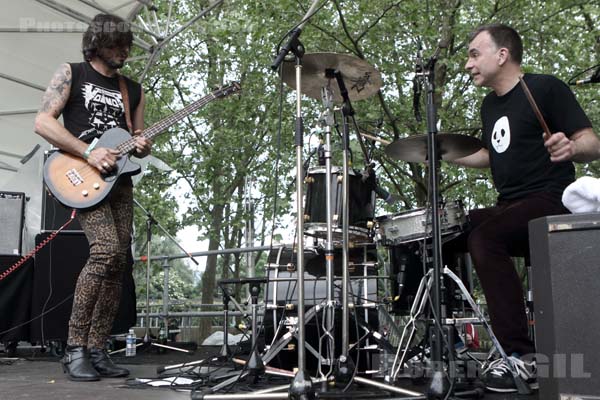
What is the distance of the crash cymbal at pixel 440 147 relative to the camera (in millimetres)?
3522

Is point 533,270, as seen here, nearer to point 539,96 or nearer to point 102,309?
point 539,96

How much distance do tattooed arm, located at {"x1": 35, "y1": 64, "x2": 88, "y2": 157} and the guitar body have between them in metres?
0.08

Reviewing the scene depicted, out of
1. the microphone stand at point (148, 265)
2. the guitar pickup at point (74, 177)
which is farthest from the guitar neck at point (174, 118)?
the microphone stand at point (148, 265)

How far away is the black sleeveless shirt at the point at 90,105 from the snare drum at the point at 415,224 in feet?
5.97

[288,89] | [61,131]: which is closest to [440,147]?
[61,131]

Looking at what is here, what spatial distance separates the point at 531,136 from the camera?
360cm

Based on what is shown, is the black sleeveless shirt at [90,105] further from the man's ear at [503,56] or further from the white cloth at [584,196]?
the white cloth at [584,196]

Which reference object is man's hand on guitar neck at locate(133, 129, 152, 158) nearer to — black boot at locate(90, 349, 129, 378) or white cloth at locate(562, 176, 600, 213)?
black boot at locate(90, 349, 129, 378)

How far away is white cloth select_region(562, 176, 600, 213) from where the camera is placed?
2412mm

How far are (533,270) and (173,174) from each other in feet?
44.1

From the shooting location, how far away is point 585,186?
2.43 meters

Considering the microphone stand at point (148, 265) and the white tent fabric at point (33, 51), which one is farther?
the white tent fabric at point (33, 51)

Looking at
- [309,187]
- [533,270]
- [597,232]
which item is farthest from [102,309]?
[597,232]

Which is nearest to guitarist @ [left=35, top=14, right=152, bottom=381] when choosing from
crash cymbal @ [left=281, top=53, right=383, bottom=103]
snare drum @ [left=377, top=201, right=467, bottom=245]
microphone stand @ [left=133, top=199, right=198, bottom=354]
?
crash cymbal @ [left=281, top=53, right=383, bottom=103]
